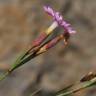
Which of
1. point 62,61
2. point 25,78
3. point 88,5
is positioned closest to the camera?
point 25,78

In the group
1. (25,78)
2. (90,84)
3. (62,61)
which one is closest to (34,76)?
(25,78)

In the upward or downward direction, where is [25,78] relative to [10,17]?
downward

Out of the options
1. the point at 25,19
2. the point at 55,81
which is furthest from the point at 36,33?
the point at 55,81

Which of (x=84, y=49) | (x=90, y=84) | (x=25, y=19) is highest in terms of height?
(x=25, y=19)

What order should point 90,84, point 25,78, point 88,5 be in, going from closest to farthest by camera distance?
1. point 90,84
2. point 25,78
3. point 88,5

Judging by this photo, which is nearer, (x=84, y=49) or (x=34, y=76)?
(x=34, y=76)

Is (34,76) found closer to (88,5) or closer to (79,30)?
(79,30)
